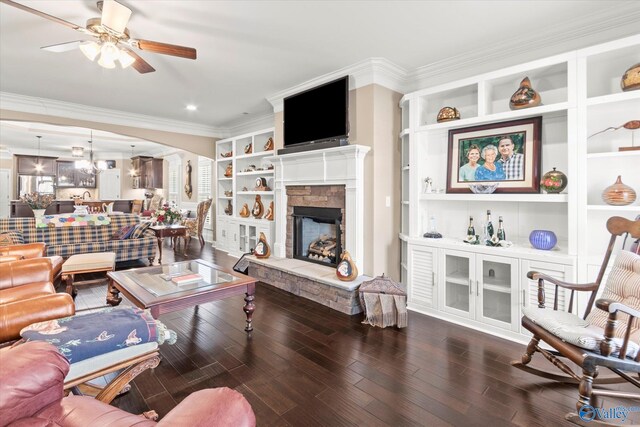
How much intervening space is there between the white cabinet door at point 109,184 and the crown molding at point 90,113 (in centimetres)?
627

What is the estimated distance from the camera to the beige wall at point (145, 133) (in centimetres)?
504

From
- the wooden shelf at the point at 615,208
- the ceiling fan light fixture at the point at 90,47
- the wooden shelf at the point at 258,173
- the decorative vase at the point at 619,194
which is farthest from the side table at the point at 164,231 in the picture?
the decorative vase at the point at 619,194

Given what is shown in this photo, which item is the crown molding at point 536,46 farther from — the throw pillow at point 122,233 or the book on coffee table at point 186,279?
the throw pillow at point 122,233

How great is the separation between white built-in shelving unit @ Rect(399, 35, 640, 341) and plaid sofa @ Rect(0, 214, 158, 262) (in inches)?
180

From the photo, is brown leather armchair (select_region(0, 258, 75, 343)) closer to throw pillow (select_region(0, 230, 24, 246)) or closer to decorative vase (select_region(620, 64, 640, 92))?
throw pillow (select_region(0, 230, 24, 246))

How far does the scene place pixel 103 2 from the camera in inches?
96.0

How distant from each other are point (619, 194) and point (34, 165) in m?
14.4

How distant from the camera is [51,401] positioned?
0.91 meters

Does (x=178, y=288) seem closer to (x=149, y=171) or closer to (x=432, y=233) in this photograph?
(x=432, y=233)

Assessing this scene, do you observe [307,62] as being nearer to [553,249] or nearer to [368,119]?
[368,119]

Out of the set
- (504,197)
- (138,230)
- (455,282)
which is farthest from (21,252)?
(504,197)

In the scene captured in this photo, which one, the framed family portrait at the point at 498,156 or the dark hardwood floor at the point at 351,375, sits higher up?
the framed family portrait at the point at 498,156

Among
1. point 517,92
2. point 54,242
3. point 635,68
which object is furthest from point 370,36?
point 54,242

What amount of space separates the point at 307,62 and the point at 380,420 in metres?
3.54
